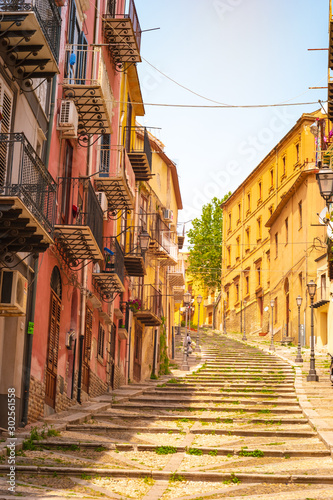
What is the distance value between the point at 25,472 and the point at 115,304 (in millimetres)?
14031

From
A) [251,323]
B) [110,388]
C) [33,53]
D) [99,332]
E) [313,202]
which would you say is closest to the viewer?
[33,53]

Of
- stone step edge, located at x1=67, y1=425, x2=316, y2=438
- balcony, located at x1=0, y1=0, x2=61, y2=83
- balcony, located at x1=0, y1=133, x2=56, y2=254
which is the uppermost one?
balcony, located at x1=0, y1=0, x2=61, y2=83

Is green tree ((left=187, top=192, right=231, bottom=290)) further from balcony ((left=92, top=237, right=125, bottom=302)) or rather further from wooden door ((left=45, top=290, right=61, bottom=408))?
wooden door ((left=45, top=290, right=61, bottom=408))

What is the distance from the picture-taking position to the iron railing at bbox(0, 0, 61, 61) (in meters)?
10.2

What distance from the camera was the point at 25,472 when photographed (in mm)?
9375

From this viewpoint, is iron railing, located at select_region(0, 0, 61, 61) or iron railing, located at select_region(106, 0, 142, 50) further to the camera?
iron railing, located at select_region(106, 0, 142, 50)

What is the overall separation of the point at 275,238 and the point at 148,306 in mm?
21303

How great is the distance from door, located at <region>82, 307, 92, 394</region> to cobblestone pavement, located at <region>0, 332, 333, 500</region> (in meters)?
0.53

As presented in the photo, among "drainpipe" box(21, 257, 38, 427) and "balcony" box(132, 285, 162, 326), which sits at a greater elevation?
"balcony" box(132, 285, 162, 326)

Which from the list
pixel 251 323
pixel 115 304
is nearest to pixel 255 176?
pixel 251 323

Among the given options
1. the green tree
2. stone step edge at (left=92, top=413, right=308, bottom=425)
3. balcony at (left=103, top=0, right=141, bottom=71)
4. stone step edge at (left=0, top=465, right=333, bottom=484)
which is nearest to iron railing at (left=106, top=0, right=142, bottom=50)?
balcony at (left=103, top=0, right=141, bottom=71)

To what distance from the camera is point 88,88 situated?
15.3 m

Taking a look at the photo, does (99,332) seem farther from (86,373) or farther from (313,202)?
(313,202)

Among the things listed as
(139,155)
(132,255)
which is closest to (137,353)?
(132,255)
